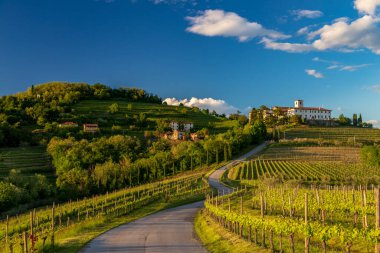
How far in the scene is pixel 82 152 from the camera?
9700 centimetres

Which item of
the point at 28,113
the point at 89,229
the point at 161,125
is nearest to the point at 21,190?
the point at 89,229

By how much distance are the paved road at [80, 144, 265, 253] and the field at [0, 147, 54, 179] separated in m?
55.4

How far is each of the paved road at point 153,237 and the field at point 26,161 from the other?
55.4m

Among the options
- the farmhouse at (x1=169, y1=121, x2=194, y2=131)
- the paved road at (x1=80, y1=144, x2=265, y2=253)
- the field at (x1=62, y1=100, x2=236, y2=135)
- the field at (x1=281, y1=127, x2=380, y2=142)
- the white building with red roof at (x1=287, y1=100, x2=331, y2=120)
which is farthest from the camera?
the white building with red roof at (x1=287, y1=100, x2=331, y2=120)

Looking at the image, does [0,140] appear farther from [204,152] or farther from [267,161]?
[267,161]

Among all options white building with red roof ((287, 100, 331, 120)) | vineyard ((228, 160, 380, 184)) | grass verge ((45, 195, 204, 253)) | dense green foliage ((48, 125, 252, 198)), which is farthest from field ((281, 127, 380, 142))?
grass verge ((45, 195, 204, 253))

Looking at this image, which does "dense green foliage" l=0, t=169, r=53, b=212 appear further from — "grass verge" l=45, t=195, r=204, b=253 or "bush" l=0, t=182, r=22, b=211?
"grass verge" l=45, t=195, r=204, b=253

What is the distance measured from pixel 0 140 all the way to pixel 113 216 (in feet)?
281

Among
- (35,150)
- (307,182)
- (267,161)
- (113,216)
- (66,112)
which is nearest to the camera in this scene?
(113,216)

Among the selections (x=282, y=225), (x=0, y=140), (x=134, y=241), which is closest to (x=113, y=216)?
(x=134, y=241)

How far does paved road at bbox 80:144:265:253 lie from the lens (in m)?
20.1

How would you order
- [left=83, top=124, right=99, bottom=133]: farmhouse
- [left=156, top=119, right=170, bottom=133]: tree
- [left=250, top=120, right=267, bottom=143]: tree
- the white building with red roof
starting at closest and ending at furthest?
[left=250, top=120, right=267, bottom=143]: tree < [left=83, top=124, right=99, bottom=133]: farmhouse < [left=156, top=119, right=170, bottom=133]: tree < the white building with red roof

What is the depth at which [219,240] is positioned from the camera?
21672 mm

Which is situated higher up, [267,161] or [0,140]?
[0,140]
